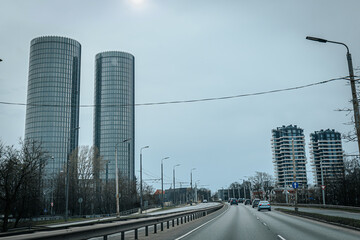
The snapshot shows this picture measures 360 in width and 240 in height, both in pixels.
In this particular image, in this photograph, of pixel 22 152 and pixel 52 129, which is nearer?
pixel 22 152

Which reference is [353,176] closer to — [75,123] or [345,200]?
[345,200]

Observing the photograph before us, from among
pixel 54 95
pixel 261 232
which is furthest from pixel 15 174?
pixel 54 95

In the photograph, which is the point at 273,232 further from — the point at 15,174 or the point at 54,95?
the point at 54,95

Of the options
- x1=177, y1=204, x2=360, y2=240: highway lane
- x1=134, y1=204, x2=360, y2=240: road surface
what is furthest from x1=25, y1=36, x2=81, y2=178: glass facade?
x1=177, y1=204, x2=360, y2=240: highway lane

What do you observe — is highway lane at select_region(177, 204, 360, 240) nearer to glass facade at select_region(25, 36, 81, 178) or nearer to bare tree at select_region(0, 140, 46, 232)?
bare tree at select_region(0, 140, 46, 232)

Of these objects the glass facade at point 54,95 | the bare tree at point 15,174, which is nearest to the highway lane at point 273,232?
the bare tree at point 15,174

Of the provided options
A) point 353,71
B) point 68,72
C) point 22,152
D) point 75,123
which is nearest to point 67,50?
point 68,72

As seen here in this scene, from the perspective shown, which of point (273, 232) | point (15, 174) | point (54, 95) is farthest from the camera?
point (54, 95)

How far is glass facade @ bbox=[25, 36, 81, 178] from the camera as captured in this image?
16950 centimetres

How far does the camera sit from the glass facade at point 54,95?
170 m

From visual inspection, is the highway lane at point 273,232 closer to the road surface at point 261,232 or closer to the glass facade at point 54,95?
the road surface at point 261,232

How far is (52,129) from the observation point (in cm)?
17038

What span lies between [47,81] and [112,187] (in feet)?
359

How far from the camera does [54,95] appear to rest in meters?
174
